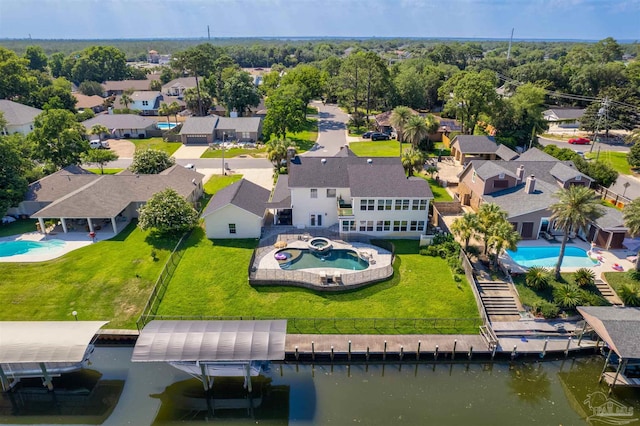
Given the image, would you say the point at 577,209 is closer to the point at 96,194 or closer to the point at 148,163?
the point at 96,194

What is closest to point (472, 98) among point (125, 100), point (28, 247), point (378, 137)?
point (378, 137)

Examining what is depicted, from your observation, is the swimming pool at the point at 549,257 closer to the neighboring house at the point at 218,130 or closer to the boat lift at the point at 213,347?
the boat lift at the point at 213,347

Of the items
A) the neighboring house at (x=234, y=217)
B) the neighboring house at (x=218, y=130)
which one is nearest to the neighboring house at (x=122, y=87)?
the neighboring house at (x=218, y=130)

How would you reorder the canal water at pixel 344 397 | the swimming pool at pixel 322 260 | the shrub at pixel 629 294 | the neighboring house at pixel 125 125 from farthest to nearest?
the neighboring house at pixel 125 125 < the swimming pool at pixel 322 260 < the shrub at pixel 629 294 < the canal water at pixel 344 397

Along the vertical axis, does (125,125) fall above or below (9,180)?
above

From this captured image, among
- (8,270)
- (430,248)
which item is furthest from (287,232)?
(8,270)

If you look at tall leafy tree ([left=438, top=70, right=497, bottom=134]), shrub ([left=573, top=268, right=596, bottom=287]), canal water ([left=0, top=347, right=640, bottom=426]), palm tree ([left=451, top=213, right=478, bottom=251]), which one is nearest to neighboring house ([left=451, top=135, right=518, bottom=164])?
tall leafy tree ([left=438, top=70, right=497, bottom=134])
